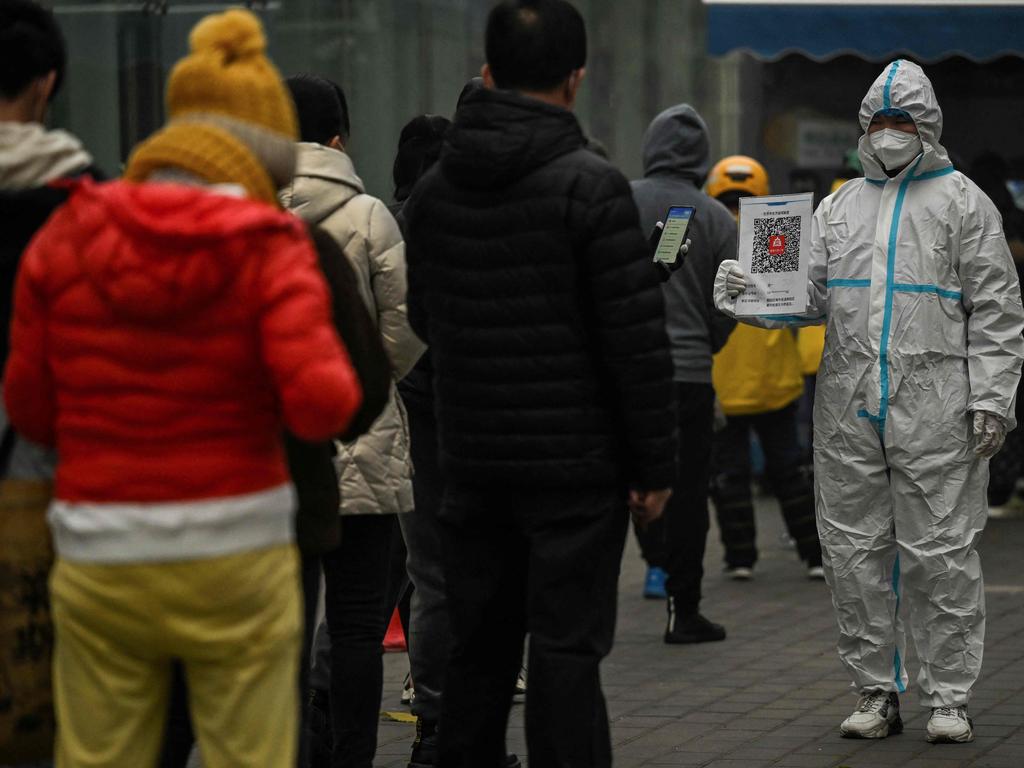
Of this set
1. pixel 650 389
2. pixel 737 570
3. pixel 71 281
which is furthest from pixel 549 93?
pixel 737 570

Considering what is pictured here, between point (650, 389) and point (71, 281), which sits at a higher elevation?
point (71, 281)

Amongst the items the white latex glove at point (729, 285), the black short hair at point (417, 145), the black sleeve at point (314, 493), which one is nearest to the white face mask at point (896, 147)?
the white latex glove at point (729, 285)

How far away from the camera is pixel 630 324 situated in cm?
428

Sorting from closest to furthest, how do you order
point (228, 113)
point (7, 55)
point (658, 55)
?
point (228, 113), point (7, 55), point (658, 55)

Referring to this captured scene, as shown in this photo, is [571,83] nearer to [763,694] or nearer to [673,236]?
[673,236]

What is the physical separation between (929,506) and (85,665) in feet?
10.8

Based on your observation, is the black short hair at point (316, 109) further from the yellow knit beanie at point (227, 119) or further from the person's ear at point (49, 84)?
the yellow knit beanie at point (227, 119)

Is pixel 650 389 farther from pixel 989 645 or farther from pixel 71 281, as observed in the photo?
pixel 989 645

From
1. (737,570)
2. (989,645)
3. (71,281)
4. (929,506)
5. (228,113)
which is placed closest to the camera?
(71,281)

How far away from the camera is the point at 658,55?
18109 millimetres

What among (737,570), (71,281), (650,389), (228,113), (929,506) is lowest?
(737,570)

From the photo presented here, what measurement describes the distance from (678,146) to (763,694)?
250 cm

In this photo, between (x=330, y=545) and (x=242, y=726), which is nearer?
(x=242, y=726)

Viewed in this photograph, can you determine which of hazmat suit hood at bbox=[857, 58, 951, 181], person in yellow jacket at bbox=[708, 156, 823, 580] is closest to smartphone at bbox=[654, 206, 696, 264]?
hazmat suit hood at bbox=[857, 58, 951, 181]
